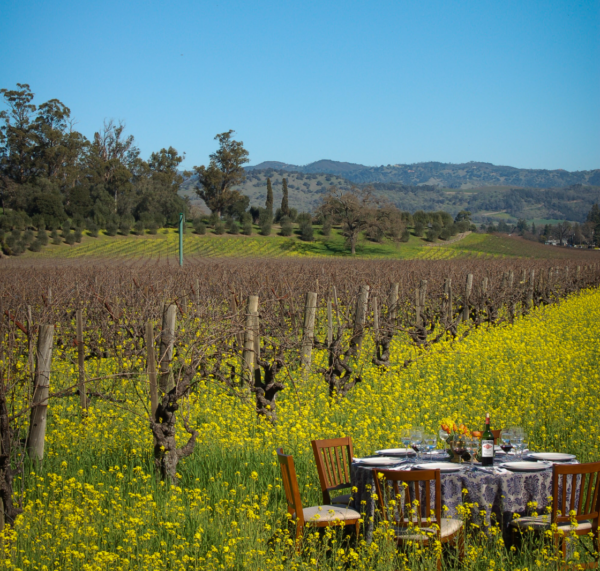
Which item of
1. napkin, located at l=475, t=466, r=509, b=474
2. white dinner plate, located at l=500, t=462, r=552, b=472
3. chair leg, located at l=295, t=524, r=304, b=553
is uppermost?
white dinner plate, located at l=500, t=462, r=552, b=472

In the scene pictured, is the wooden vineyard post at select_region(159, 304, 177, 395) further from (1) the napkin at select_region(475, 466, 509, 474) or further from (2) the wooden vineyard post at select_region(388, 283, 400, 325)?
(2) the wooden vineyard post at select_region(388, 283, 400, 325)

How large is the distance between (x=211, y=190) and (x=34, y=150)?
71.6ft

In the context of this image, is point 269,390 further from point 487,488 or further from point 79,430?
point 487,488

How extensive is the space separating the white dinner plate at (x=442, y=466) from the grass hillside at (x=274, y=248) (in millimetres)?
45432

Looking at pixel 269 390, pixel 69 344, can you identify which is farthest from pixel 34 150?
pixel 269 390

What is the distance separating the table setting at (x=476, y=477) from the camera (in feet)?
14.7

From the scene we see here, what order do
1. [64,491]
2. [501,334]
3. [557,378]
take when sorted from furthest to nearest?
[501,334] < [557,378] < [64,491]

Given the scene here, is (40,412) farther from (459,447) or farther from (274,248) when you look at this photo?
(274,248)

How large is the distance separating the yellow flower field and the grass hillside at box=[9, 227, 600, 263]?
1585 inches

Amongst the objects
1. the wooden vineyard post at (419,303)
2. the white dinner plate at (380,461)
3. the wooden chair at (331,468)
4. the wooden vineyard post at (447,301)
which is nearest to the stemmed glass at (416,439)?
the white dinner plate at (380,461)

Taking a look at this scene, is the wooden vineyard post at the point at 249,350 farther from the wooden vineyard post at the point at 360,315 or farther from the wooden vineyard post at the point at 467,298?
the wooden vineyard post at the point at 467,298

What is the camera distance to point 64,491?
17.7 feet

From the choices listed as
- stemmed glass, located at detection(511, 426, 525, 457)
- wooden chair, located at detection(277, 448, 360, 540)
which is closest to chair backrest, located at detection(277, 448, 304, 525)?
wooden chair, located at detection(277, 448, 360, 540)

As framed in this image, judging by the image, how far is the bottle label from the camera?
463 cm
